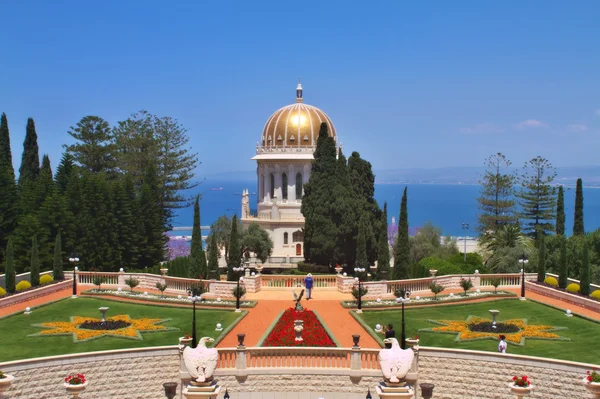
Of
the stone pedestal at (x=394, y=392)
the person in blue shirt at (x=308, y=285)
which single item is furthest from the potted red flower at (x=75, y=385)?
the person in blue shirt at (x=308, y=285)

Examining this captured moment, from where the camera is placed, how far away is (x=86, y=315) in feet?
121

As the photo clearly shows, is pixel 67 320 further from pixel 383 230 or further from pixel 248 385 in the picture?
pixel 383 230

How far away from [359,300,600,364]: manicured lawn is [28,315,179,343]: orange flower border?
9676 millimetres

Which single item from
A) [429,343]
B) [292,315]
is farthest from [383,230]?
[429,343]

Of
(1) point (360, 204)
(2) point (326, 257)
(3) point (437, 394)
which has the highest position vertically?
(1) point (360, 204)

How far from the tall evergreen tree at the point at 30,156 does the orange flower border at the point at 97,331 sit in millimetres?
30809

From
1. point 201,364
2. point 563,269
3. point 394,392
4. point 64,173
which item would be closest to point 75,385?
point 201,364

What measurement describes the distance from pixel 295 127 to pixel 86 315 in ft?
147

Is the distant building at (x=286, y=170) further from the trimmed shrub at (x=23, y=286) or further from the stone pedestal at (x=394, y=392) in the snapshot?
the stone pedestal at (x=394, y=392)

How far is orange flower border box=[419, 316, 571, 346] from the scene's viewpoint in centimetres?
3144

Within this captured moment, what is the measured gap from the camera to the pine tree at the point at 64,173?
58991 mm

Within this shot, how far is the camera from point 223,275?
6088 centimetres

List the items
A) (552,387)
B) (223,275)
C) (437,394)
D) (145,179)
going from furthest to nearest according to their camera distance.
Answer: (145,179) < (223,275) < (437,394) < (552,387)

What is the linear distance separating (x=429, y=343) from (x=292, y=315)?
759 cm
